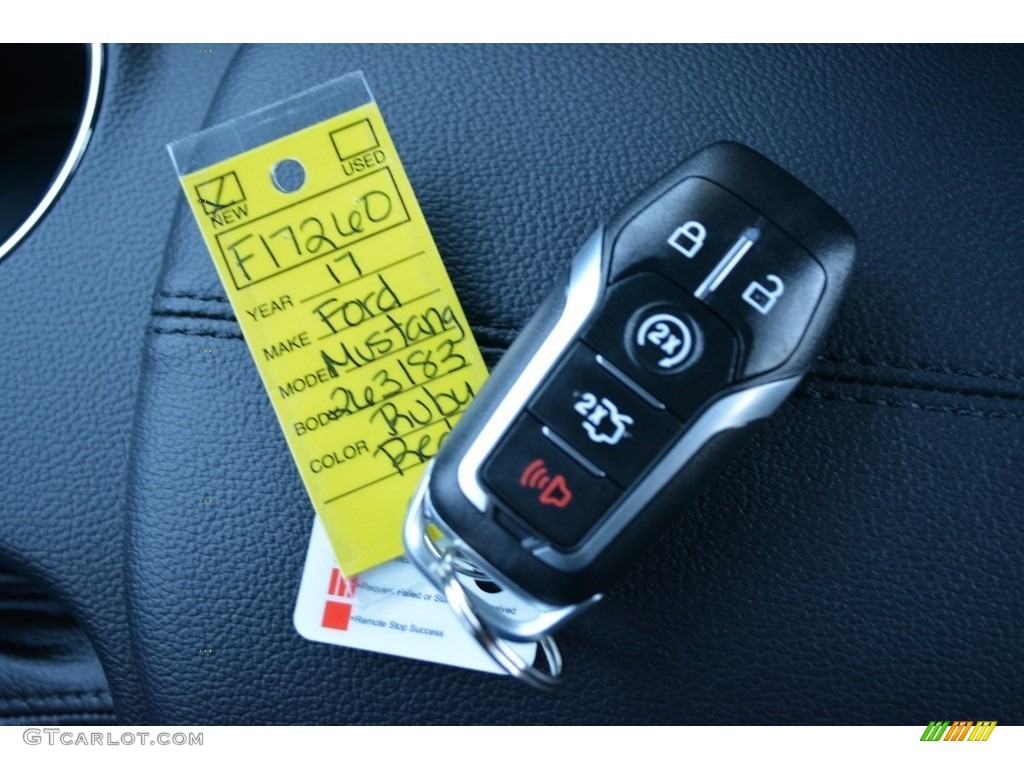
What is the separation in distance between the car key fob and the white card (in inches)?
2.3

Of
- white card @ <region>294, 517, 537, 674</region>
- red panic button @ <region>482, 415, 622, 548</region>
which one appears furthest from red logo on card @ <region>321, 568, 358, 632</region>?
red panic button @ <region>482, 415, 622, 548</region>

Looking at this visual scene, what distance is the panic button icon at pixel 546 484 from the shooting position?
1.69 feet

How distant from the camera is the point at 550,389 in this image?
53cm

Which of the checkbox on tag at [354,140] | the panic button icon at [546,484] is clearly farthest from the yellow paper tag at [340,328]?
the panic button icon at [546,484]

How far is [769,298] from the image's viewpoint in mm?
533

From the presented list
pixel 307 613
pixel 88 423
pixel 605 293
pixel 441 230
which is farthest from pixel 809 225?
pixel 88 423

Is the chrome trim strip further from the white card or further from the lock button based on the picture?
the white card

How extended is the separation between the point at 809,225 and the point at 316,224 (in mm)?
298

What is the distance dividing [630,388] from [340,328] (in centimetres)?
20

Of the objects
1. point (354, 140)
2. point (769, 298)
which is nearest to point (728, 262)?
point (769, 298)

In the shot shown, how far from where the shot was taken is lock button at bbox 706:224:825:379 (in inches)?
20.9

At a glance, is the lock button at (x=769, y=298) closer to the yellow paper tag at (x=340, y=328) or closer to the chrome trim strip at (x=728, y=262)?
the chrome trim strip at (x=728, y=262)

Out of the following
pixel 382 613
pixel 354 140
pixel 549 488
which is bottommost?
pixel 382 613

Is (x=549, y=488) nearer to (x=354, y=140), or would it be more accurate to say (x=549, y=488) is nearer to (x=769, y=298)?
(x=769, y=298)
